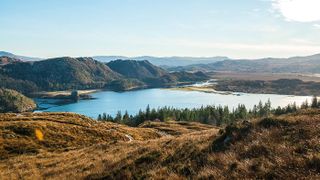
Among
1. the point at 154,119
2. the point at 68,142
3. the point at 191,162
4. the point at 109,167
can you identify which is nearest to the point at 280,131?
the point at 191,162

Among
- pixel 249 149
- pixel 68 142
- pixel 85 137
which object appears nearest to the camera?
pixel 249 149

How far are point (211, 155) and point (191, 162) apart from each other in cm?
113

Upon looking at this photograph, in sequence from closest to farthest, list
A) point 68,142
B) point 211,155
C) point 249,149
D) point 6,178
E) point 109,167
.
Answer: point 249,149 → point 211,155 → point 109,167 → point 6,178 → point 68,142

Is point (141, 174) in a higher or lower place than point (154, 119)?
higher

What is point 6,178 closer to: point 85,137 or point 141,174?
point 141,174

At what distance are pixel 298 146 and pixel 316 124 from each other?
4705 millimetres

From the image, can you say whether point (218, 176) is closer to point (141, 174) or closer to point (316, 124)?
point (141, 174)

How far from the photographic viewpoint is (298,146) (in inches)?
641

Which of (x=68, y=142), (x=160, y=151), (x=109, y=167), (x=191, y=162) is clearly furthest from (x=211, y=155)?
(x=68, y=142)

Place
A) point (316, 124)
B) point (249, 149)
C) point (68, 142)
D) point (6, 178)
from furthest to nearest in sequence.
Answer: point (68, 142) → point (6, 178) → point (316, 124) → point (249, 149)

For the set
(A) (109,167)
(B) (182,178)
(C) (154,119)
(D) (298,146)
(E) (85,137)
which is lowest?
(C) (154,119)

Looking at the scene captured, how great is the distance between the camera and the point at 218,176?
14.7m

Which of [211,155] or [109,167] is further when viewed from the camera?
[109,167]

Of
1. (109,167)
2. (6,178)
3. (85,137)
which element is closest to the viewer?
(109,167)
